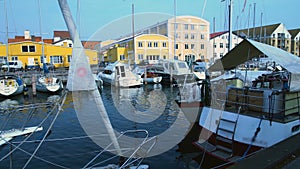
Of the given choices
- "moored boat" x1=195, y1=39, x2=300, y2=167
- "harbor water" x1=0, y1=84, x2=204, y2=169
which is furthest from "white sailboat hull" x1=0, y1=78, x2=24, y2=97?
"moored boat" x1=195, y1=39, x2=300, y2=167

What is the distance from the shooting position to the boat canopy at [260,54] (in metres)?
6.47

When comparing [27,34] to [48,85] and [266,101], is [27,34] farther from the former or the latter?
[266,101]

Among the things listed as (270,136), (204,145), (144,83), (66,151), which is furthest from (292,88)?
(144,83)

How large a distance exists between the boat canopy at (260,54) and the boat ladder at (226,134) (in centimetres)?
171

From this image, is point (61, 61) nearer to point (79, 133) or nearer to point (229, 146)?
point (79, 133)

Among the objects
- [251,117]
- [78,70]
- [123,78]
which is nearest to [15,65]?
[123,78]

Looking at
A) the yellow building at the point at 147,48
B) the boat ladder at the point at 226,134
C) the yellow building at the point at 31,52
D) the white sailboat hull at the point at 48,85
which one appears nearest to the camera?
the boat ladder at the point at 226,134

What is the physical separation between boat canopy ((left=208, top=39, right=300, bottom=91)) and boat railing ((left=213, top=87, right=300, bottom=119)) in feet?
1.37

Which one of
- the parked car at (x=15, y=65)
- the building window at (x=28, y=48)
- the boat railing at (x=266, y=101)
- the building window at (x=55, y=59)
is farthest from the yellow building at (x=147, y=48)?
the boat railing at (x=266, y=101)

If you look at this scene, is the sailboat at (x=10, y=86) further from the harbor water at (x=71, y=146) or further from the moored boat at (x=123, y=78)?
the moored boat at (x=123, y=78)

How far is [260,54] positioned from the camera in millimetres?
7988

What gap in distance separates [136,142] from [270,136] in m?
5.05

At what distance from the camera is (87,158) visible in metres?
8.13

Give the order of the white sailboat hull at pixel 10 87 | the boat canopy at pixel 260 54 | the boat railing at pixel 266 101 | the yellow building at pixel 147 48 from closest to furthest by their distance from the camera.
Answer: the boat canopy at pixel 260 54, the boat railing at pixel 266 101, the white sailboat hull at pixel 10 87, the yellow building at pixel 147 48
